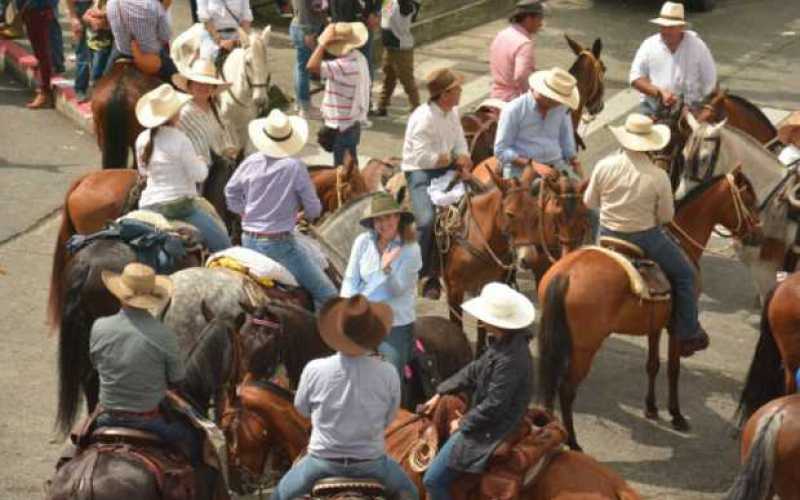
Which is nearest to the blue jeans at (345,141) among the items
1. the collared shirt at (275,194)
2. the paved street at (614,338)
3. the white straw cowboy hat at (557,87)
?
the paved street at (614,338)

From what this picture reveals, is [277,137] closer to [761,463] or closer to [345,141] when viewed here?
[345,141]

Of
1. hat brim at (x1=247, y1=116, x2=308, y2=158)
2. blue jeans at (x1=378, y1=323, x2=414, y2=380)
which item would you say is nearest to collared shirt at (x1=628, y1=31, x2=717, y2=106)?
hat brim at (x1=247, y1=116, x2=308, y2=158)

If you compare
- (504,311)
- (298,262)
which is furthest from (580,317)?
(504,311)

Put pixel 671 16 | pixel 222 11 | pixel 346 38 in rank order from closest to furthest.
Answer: pixel 346 38 → pixel 671 16 → pixel 222 11

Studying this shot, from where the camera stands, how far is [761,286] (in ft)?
45.8

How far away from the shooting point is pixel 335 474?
28.0ft

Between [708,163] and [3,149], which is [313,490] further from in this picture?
[3,149]

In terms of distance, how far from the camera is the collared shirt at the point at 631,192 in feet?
39.4

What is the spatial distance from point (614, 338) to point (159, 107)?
15.3 ft

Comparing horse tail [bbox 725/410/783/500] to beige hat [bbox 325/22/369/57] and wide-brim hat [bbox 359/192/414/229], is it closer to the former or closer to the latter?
wide-brim hat [bbox 359/192/414/229]

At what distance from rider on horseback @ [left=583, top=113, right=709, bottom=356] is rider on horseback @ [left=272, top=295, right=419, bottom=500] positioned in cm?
392

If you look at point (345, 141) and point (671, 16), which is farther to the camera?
point (671, 16)

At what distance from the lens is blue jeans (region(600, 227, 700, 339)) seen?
12.1 m

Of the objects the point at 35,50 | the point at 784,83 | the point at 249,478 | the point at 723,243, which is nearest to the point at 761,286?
the point at 723,243
